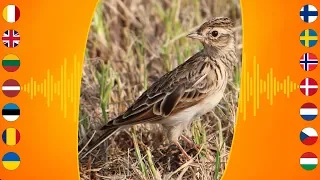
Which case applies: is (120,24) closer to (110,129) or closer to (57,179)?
(110,129)

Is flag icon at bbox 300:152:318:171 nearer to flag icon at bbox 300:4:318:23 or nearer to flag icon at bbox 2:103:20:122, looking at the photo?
flag icon at bbox 300:4:318:23

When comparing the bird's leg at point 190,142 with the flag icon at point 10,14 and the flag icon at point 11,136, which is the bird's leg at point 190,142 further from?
the flag icon at point 10,14

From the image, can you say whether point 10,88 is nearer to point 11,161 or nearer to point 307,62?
point 11,161

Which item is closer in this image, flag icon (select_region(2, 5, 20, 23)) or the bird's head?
flag icon (select_region(2, 5, 20, 23))

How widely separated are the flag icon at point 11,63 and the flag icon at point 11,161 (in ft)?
1.33

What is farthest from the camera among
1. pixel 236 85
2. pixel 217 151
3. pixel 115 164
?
pixel 236 85

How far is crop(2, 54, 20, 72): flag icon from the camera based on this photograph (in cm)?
372

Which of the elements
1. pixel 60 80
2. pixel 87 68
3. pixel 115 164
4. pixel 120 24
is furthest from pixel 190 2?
pixel 60 80

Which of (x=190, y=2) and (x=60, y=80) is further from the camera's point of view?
(x=190, y=2)

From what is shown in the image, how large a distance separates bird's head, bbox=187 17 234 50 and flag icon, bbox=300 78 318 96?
58cm

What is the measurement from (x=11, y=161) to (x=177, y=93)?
950mm

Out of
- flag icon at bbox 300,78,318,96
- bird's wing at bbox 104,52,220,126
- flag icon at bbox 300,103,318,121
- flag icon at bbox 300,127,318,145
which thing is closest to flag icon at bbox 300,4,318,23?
flag icon at bbox 300,78,318,96

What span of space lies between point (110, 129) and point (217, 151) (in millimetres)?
583

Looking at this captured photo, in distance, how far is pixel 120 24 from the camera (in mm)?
5859
